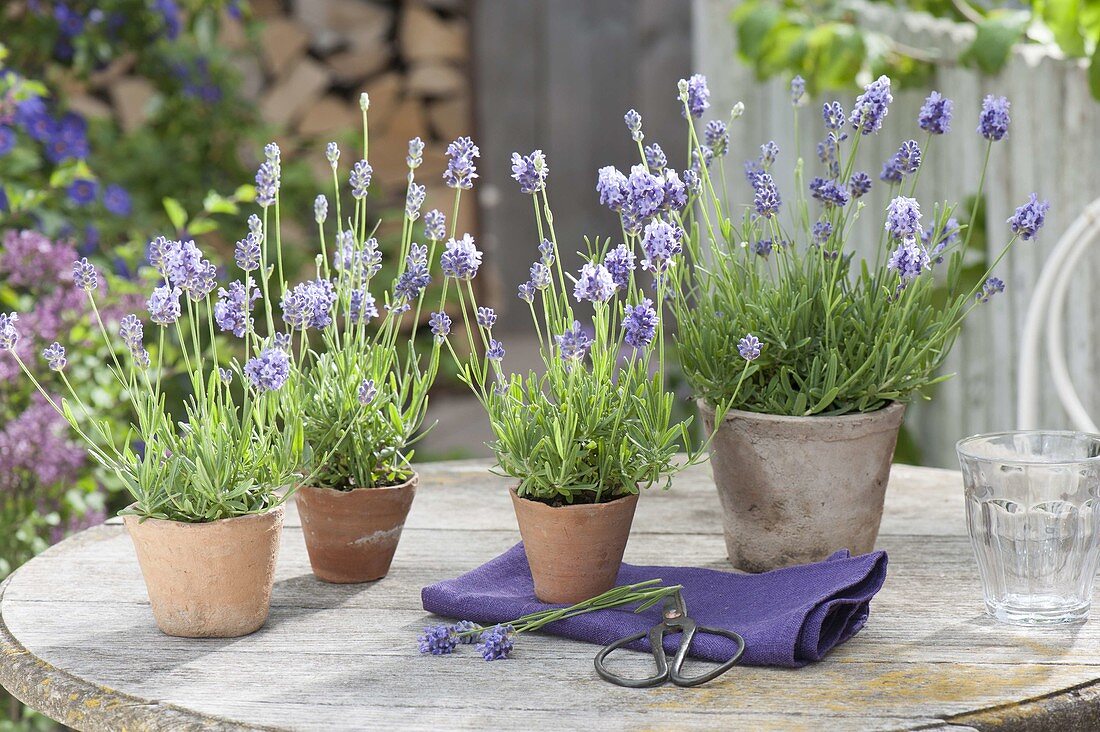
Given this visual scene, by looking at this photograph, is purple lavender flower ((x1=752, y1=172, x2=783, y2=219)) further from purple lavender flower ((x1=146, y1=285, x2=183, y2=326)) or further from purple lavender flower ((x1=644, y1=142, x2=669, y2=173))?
purple lavender flower ((x1=146, y1=285, x2=183, y2=326))

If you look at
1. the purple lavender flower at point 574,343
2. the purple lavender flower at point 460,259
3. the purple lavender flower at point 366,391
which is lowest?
the purple lavender flower at point 366,391

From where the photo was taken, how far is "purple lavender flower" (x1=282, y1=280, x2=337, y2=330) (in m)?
1.16

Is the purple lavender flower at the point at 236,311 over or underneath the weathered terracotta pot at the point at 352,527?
over

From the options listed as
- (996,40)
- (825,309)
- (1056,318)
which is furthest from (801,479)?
(996,40)

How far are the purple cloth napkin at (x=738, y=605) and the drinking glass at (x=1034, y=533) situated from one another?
0.11 metres

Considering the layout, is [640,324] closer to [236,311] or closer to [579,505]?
[579,505]

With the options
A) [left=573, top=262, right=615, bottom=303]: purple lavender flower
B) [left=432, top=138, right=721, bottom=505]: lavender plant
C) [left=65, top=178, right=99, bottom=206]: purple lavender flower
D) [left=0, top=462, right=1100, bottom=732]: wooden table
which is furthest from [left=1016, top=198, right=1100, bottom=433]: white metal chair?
[left=65, top=178, right=99, bottom=206]: purple lavender flower

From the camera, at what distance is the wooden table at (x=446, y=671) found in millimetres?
1001

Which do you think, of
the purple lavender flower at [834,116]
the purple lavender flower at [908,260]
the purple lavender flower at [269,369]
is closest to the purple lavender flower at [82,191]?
the purple lavender flower at [269,369]

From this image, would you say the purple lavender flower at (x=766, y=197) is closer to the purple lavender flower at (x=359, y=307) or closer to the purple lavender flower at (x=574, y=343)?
the purple lavender flower at (x=574, y=343)

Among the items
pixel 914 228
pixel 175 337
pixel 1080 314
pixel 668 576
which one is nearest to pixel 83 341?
pixel 175 337

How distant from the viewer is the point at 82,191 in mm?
2609

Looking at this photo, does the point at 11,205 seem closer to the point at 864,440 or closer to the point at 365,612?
the point at 365,612

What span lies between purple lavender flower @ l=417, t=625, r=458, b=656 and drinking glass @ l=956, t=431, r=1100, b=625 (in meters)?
0.51
